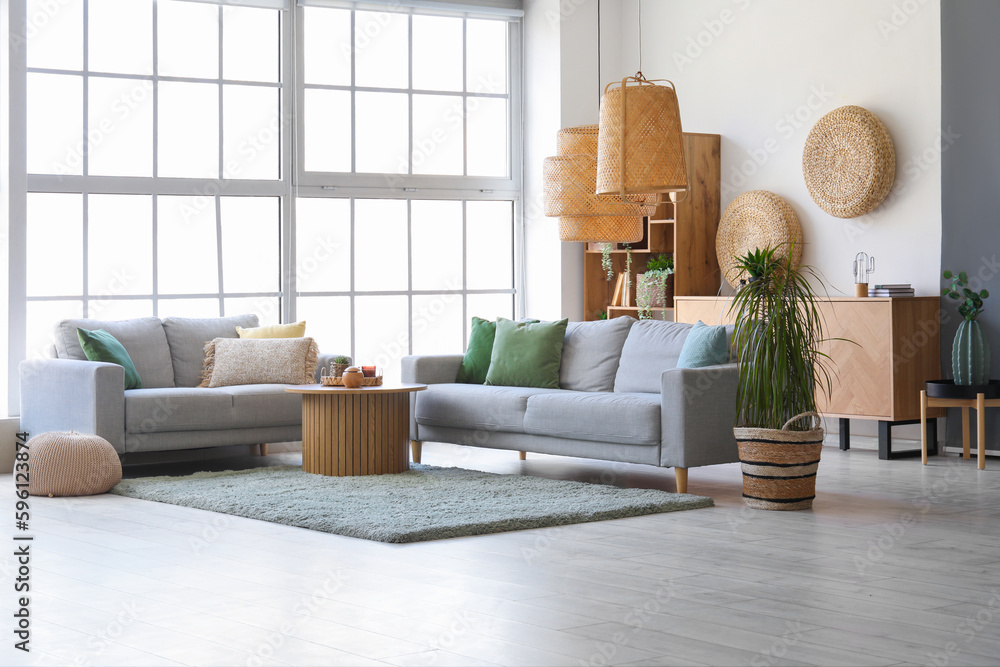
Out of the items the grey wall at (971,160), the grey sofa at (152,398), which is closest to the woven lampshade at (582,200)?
Answer: the grey sofa at (152,398)

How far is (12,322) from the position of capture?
7328 millimetres

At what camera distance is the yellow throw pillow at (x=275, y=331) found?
7.52m

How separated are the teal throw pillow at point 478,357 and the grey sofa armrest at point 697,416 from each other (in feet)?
5.83

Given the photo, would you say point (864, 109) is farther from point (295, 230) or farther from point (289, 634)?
point (289, 634)

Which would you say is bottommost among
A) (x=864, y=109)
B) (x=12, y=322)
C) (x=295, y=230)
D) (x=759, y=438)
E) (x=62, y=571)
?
(x=62, y=571)

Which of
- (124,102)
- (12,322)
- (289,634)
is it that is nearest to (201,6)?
(124,102)

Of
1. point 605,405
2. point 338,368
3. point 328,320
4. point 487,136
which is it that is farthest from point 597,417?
point 487,136

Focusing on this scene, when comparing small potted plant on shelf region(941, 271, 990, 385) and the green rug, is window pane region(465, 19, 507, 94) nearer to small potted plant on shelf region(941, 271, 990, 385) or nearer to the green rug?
the green rug

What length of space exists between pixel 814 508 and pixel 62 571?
3.16 meters

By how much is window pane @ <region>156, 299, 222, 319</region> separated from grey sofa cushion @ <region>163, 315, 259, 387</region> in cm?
55

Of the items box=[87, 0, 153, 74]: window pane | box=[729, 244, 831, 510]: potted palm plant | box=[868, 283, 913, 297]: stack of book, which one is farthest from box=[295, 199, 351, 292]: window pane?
box=[729, 244, 831, 510]: potted palm plant

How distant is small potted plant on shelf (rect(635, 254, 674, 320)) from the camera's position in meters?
8.70

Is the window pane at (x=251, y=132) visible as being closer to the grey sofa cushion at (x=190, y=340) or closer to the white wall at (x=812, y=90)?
the grey sofa cushion at (x=190, y=340)

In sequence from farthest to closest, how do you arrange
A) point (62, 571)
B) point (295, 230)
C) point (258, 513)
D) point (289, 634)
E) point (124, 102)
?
point (295, 230)
point (124, 102)
point (258, 513)
point (62, 571)
point (289, 634)
